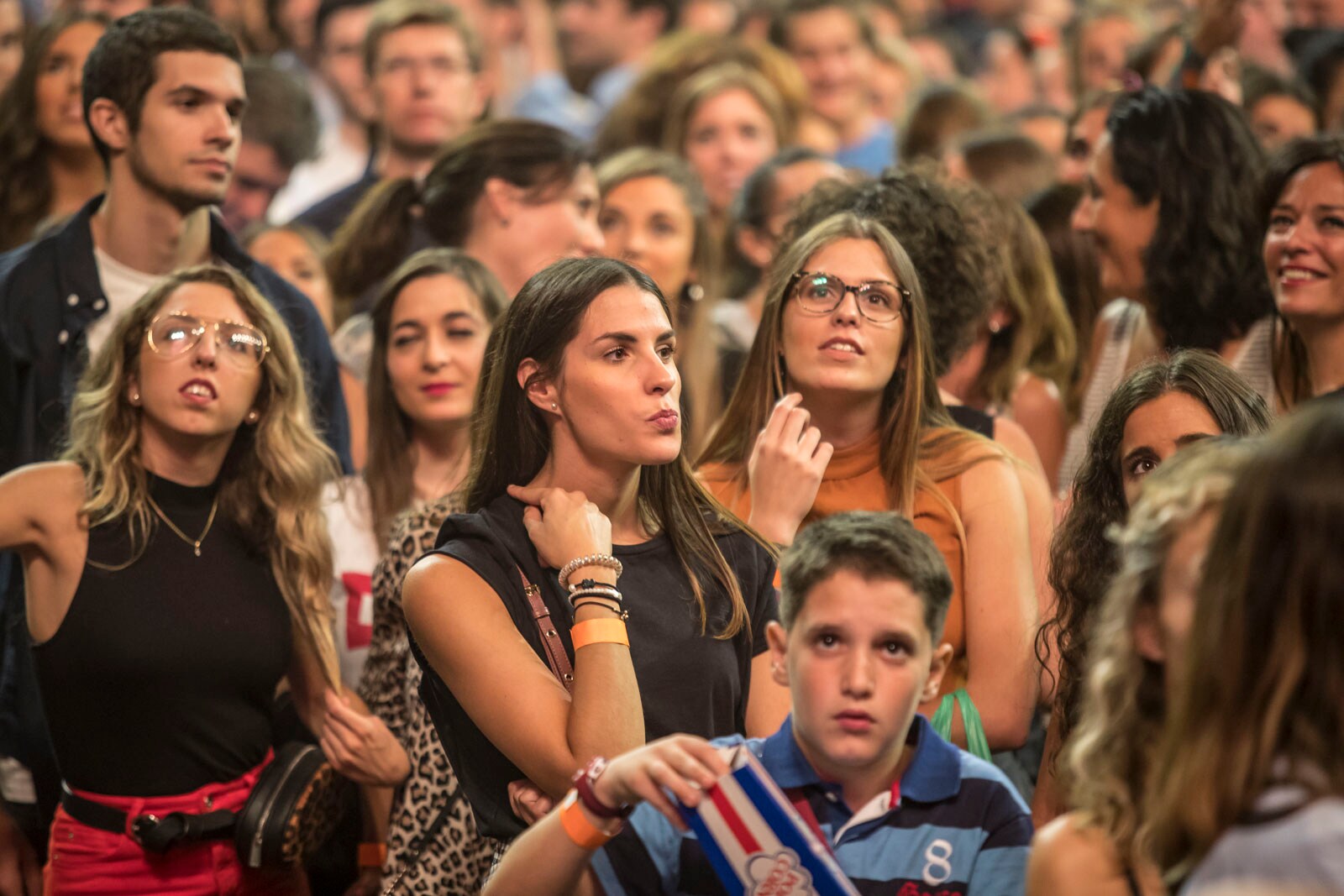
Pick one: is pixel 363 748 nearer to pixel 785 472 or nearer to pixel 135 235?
pixel 785 472

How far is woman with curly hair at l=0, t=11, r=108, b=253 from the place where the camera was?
526 cm

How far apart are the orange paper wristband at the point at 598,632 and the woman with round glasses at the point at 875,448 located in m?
0.60

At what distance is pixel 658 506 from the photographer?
2.97 m

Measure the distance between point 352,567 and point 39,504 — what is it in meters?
0.89

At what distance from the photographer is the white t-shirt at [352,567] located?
3898 mm

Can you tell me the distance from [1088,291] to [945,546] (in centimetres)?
200

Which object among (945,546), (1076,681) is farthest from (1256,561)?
(945,546)

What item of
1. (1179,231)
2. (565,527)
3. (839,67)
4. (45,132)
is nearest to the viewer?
(565,527)

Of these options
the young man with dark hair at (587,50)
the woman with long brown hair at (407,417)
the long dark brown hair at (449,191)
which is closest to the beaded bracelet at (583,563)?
the woman with long brown hair at (407,417)

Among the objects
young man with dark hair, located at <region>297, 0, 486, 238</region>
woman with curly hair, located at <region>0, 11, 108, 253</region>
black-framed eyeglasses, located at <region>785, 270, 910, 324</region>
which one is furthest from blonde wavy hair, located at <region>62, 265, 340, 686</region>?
young man with dark hair, located at <region>297, 0, 486, 238</region>

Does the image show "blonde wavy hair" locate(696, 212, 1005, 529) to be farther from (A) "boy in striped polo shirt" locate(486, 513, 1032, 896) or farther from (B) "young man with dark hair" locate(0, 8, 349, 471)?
(B) "young man with dark hair" locate(0, 8, 349, 471)

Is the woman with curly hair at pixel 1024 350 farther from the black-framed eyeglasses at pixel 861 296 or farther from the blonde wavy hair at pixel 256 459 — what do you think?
the blonde wavy hair at pixel 256 459

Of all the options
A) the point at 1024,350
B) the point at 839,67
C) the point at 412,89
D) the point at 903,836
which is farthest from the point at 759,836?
the point at 839,67

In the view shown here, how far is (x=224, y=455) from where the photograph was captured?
3.58 metres
